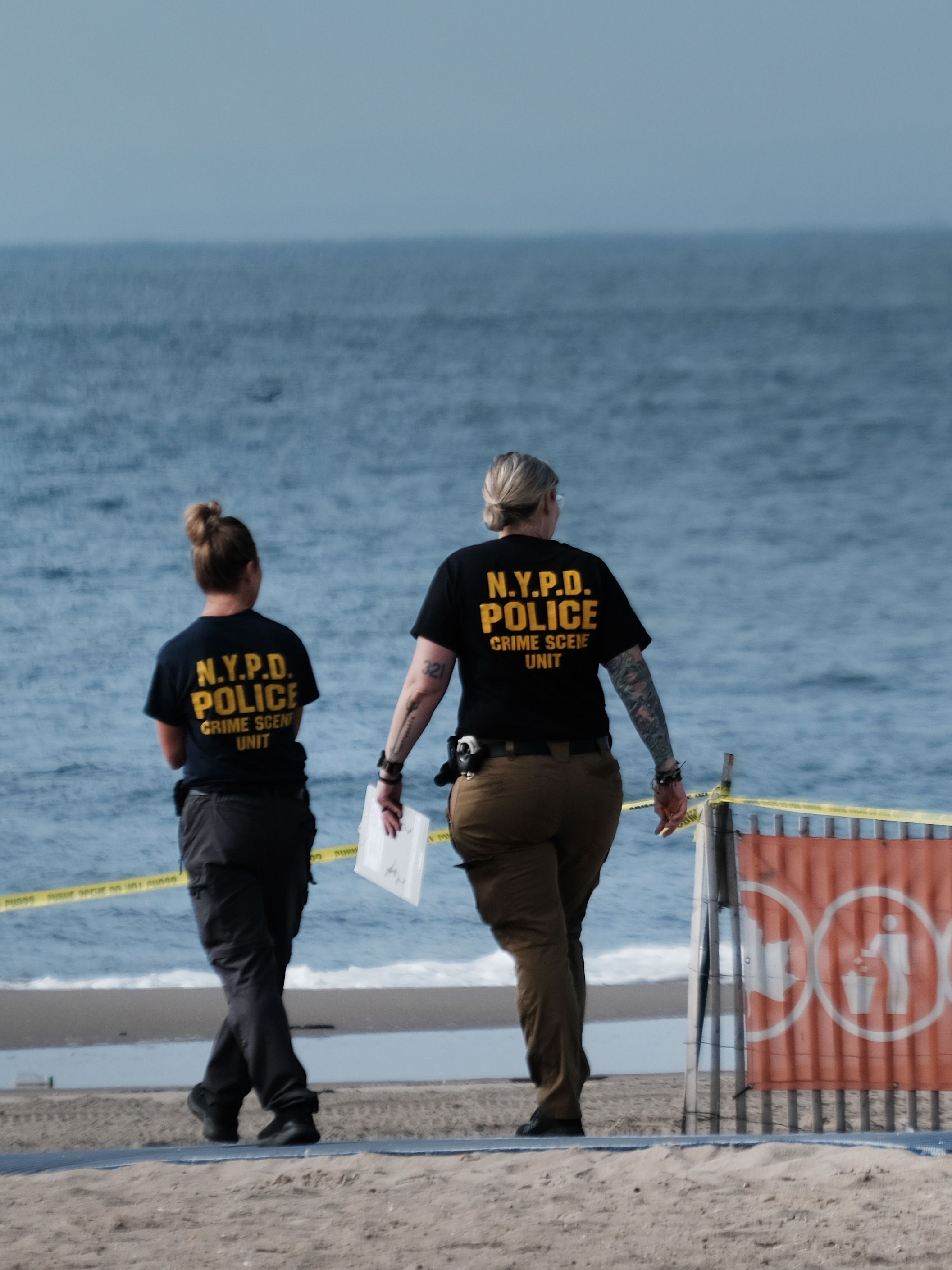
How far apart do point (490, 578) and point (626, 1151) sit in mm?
1397

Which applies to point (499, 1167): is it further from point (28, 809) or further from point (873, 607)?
point (873, 607)

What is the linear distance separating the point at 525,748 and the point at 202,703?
0.82 meters

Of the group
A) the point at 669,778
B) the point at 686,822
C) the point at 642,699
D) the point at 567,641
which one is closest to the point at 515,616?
the point at 567,641

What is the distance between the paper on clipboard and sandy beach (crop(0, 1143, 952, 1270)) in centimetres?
71

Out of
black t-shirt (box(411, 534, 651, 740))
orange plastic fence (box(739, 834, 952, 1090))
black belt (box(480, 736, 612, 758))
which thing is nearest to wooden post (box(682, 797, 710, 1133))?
orange plastic fence (box(739, 834, 952, 1090))

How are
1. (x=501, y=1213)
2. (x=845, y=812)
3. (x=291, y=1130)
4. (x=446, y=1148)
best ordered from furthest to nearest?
(x=845, y=812) → (x=291, y=1130) → (x=446, y=1148) → (x=501, y=1213)

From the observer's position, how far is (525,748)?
3.51m

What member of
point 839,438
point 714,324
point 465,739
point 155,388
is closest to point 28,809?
point 465,739

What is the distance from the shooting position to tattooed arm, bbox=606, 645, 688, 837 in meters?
3.64

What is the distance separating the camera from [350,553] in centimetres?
3056

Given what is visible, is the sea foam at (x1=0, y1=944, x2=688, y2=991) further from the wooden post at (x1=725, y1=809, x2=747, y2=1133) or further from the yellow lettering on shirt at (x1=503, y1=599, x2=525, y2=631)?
the yellow lettering on shirt at (x1=503, y1=599, x2=525, y2=631)

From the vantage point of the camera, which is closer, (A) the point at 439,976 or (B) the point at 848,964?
(B) the point at 848,964

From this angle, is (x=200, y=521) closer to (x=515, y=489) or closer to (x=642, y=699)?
(x=515, y=489)

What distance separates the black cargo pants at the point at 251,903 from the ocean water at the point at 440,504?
18.4 feet
